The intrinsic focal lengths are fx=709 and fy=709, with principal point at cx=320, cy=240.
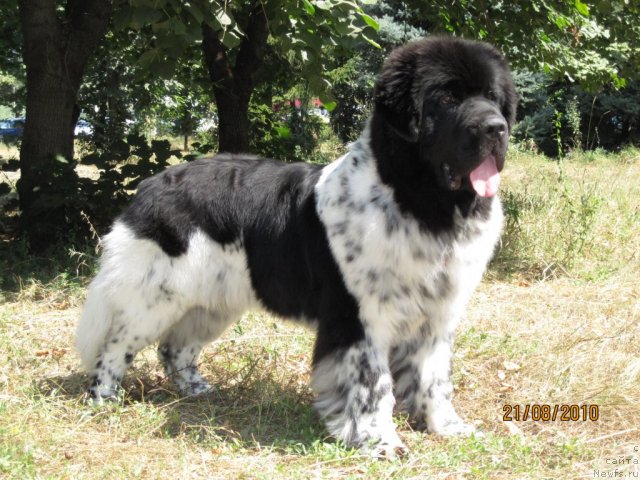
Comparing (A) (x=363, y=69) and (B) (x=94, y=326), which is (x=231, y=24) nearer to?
(B) (x=94, y=326)

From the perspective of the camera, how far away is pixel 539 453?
320 cm

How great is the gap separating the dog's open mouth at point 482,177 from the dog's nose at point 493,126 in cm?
14

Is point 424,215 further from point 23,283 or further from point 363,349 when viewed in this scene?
point 23,283

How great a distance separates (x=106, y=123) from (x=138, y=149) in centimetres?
788

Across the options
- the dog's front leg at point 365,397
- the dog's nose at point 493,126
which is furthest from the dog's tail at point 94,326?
the dog's nose at point 493,126

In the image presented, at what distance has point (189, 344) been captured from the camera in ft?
13.6

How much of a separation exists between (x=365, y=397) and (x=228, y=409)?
0.95 meters

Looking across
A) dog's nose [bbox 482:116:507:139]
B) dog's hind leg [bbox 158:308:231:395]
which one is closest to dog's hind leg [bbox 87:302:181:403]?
dog's hind leg [bbox 158:308:231:395]

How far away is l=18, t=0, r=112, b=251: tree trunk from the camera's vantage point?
669 cm

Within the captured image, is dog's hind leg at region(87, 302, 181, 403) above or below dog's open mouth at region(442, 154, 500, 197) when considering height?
below

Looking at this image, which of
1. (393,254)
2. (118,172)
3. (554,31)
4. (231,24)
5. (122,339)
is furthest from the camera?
(554,31)

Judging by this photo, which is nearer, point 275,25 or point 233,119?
point 275,25

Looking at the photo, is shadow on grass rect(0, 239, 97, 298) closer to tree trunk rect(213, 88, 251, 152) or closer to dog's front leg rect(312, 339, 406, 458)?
tree trunk rect(213, 88, 251, 152)

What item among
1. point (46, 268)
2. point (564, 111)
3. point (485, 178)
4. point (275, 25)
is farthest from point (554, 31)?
point (564, 111)
